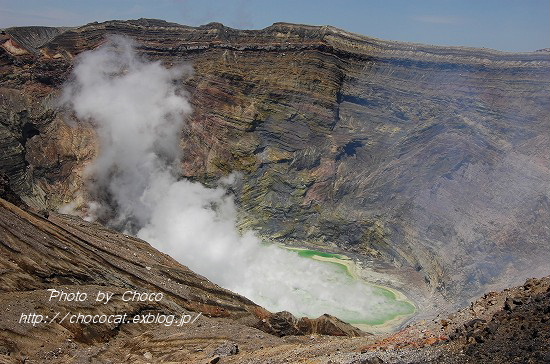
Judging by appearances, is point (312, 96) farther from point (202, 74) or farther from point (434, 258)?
point (434, 258)

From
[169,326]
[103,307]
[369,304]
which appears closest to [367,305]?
[369,304]

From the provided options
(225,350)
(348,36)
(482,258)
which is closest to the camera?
(225,350)

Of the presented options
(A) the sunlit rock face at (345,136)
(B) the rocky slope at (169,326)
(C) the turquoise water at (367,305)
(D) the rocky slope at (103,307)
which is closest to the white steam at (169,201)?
(C) the turquoise water at (367,305)

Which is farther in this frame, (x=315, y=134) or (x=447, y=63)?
(x=315, y=134)

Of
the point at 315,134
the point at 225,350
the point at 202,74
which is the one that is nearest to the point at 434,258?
the point at 315,134

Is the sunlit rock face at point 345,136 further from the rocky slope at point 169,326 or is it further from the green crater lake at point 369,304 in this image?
the rocky slope at point 169,326

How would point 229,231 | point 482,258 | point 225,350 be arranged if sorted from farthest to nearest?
A: 1. point 229,231
2. point 482,258
3. point 225,350

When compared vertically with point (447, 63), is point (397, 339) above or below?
below

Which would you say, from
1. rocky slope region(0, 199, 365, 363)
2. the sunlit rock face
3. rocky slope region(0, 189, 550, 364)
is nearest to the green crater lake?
the sunlit rock face
